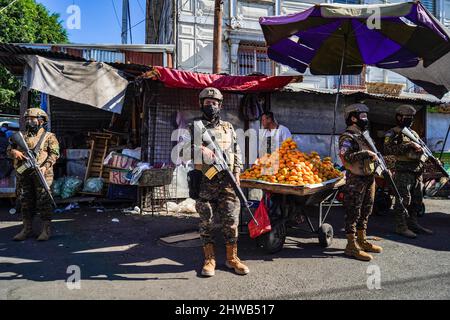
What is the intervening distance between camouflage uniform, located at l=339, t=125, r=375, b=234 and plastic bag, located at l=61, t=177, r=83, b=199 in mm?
6343

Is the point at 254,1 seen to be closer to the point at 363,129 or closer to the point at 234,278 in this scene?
the point at 363,129

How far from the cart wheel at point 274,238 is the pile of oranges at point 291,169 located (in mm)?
670

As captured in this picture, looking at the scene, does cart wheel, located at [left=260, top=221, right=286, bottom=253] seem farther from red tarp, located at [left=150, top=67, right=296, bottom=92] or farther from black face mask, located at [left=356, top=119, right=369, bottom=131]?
red tarp, located at [left=150, top=67, right=296, bottom=92]

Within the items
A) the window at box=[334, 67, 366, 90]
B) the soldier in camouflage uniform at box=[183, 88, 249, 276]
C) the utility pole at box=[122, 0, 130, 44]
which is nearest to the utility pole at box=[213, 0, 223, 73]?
the soldier in camouflage uniform at box=[183, 88, 249, 276]

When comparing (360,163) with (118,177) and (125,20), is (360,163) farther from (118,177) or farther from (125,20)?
(125,20)

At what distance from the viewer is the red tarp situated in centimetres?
717

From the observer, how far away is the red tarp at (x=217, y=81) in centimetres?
717

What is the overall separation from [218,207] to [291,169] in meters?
1.29

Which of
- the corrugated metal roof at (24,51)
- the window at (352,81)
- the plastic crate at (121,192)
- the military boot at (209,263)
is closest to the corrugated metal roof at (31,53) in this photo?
the corrugated metal roof at (24,51)

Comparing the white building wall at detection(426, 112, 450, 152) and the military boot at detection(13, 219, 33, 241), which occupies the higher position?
the white building wall at detection(426, 112, 450, 152)

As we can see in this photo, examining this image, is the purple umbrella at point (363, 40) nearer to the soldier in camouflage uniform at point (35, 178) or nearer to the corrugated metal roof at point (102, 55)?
the soldier in camouflage uniform at point (35, 178)

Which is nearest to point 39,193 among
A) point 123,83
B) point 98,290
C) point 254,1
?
point 98,290

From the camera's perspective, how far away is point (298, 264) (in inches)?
180

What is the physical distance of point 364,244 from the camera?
16.6 feet
